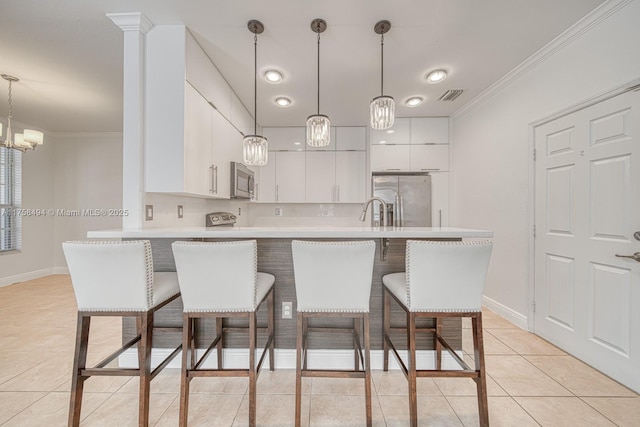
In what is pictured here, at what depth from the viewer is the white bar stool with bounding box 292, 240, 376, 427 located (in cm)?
142

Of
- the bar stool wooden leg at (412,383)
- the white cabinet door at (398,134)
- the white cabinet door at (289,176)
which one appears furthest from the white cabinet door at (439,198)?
the bar stool wooden leg at (412,383)

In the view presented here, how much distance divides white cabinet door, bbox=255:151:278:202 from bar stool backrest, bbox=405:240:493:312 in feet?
10.8

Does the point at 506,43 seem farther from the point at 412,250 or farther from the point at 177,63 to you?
the point at 177,63

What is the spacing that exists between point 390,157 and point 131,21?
3.21 metres

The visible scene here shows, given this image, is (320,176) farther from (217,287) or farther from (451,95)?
(217,287)

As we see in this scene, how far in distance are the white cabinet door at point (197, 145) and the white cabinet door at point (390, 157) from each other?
2.38 m

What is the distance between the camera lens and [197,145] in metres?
2.29

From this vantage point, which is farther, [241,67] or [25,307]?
[25,307]

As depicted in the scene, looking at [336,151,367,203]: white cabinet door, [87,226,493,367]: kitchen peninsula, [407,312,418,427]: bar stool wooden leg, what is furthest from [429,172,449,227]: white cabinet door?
[407,312,418,427]: bar stool wooden leg

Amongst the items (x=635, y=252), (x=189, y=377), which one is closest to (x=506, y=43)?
(x=635, y=252)

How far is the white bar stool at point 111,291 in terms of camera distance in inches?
54.9

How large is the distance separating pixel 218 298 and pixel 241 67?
2.18m

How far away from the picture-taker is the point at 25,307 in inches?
129

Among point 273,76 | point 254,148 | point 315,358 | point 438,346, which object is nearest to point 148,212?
point 254,148
